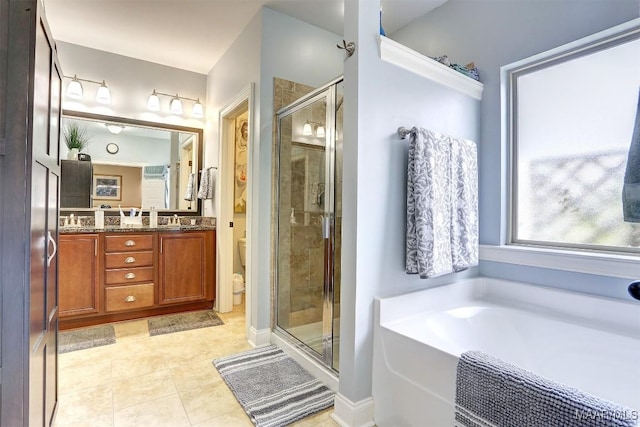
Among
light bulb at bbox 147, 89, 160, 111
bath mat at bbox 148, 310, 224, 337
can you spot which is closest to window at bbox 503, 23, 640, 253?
bath mat at bbox 148, 310, 224, 337

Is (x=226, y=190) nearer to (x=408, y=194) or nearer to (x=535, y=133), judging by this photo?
(x=408, y=194)

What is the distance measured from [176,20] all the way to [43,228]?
2382 millimetres

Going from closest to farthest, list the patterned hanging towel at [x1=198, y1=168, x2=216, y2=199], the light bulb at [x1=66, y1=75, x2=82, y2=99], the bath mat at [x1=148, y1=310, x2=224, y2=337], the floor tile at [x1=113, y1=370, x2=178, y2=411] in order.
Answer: the floor tile at [x1=113, y1=370, x2=178, y2=411]
the bath mat at [x1=148, y1=310, x2=224, y2=337]
the light bulb at [x1=66, y1=75, x2=82, y2=99]
the patterned hanging towel at [x1=198, y1=168, x2=216, y2=199]

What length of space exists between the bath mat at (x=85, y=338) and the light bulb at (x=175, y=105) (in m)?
2.35

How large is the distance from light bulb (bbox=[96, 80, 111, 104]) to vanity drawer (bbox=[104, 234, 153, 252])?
4.82ft

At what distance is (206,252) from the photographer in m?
3.39

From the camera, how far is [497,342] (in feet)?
5.80

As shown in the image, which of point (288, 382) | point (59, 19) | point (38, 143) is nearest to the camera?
point (38, 143)

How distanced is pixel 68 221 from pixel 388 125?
3.20 meters

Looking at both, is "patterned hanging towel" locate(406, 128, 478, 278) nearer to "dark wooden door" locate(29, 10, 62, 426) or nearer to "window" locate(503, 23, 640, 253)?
"window" locate(503, 23, 640, 253)

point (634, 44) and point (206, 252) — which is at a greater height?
point (634, 44)

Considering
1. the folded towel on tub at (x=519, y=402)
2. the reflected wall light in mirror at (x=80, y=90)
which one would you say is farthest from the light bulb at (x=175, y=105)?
the folded towel on tub at (x=519, y=402)

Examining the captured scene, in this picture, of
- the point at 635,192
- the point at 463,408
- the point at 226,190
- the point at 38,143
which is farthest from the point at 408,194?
→ the point at 226,190

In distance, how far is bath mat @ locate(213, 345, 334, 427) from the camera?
1671mm
